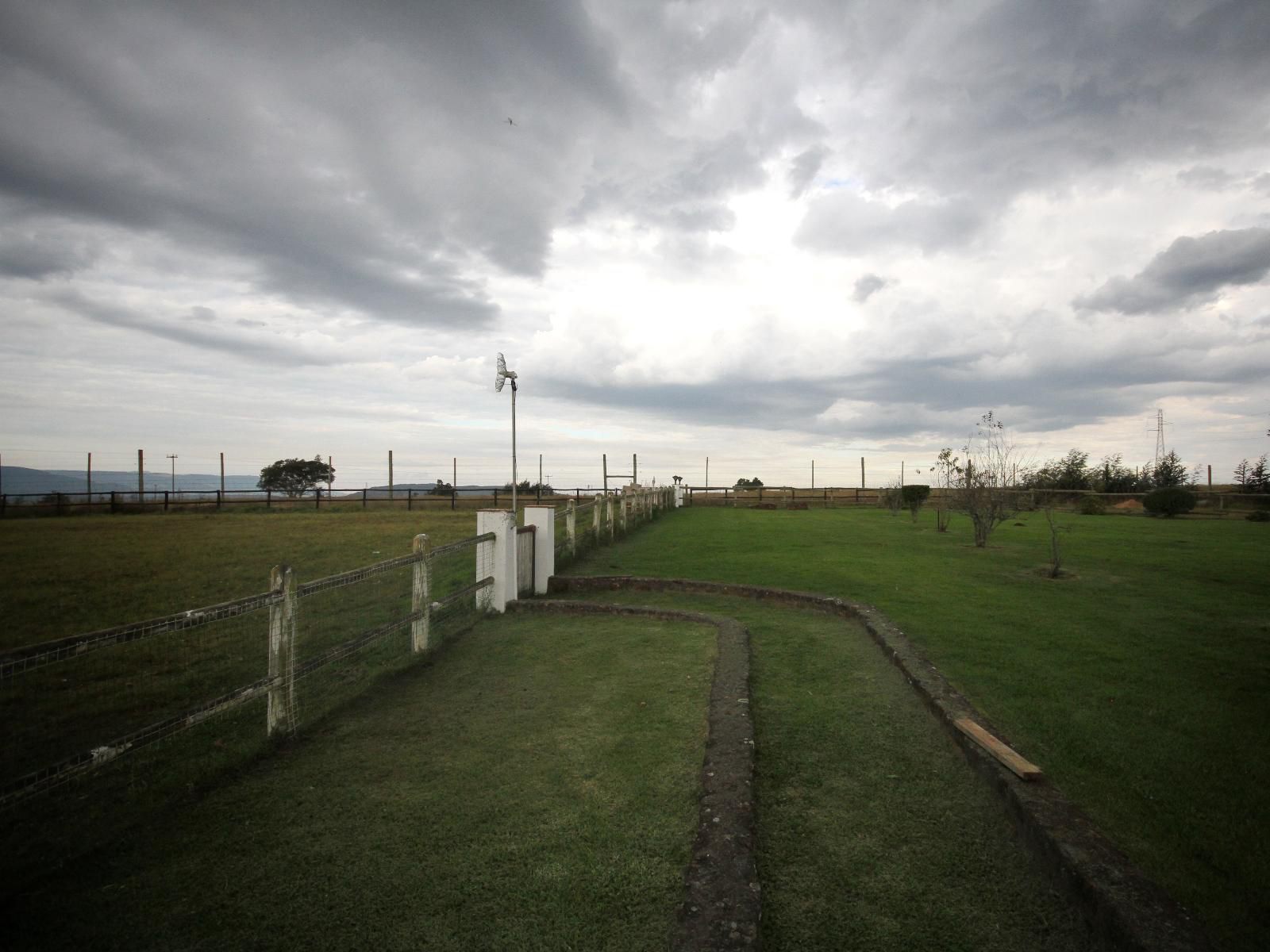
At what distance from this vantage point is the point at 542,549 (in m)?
8.20

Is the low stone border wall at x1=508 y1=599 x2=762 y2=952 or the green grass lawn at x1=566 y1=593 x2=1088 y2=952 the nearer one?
the low stone border wall at x1=508 y1=599 x2=762 y2=952

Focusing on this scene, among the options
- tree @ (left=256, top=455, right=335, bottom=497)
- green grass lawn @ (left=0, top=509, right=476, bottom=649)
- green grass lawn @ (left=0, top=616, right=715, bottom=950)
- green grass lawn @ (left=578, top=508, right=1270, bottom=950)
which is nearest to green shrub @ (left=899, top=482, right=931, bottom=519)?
green grass lawn @ (left=578, top=508, right=1270, bottom=950)

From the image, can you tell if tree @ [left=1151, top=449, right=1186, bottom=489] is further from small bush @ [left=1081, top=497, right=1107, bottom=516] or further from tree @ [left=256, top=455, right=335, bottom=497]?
tree @ [left=256, top=455, right=335, bottom=497]

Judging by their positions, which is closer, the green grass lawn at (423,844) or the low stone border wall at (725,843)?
the low stone border wall at (725,843)

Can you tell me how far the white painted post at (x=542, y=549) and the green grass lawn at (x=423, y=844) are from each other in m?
3.97

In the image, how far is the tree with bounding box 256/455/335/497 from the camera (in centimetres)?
4819

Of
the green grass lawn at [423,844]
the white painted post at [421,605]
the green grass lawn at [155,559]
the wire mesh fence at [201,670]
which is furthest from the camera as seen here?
the green grass lawn at [155,559]

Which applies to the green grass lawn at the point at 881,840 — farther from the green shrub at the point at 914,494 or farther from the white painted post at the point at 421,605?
the green shrub at the point at 914,494

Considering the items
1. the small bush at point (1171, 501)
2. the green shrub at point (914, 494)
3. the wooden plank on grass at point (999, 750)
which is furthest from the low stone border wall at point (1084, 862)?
the small bush at point (1171, 501)

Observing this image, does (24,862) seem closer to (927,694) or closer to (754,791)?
(754,791)

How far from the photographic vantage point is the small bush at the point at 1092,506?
24016 mm

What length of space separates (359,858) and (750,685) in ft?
8.86

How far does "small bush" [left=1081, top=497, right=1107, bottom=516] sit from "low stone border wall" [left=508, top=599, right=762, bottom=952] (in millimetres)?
25258

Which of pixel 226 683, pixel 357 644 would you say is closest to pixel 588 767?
pixel 357 644
